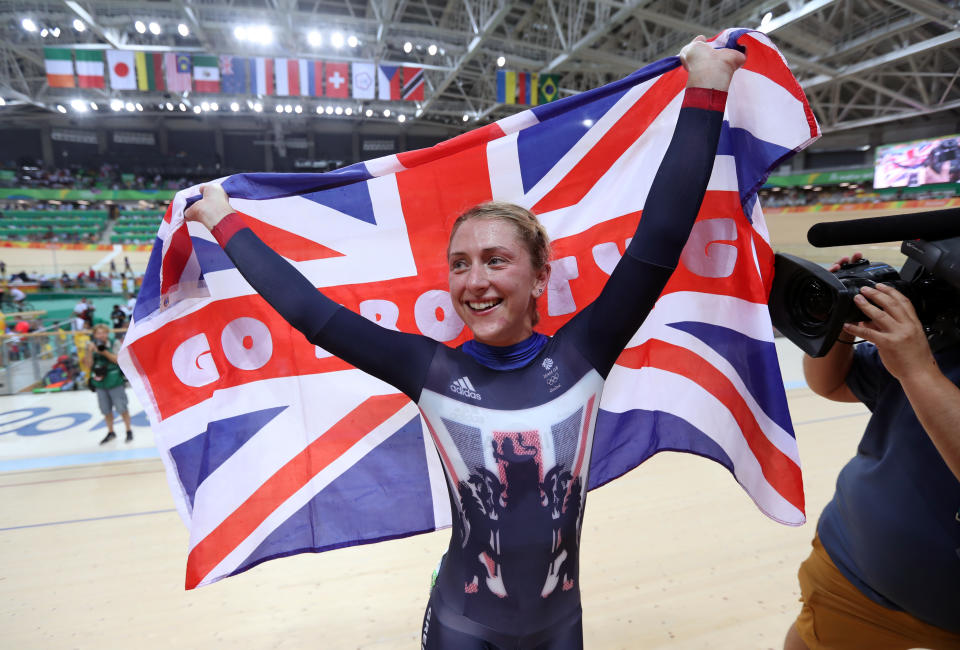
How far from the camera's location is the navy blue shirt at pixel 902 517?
125 cm

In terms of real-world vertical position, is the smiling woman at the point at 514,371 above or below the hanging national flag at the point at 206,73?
below

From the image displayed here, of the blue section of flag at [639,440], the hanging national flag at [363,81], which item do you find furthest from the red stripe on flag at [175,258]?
the hanging national flag at [363,81]

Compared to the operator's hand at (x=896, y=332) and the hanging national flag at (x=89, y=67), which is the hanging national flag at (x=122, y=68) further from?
the operator's hand at (x=896, y=332)

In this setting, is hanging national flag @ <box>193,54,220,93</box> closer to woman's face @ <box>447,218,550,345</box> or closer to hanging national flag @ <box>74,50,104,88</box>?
hanging national flag @ <box>74,50,104,88</box>

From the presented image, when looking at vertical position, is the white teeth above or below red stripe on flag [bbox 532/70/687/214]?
below

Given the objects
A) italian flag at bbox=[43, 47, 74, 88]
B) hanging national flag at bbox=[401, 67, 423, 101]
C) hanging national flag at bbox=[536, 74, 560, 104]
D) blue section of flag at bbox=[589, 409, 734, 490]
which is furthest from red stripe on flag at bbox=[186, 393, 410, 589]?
italian flag at bbox=[43, 47, 74, 88]

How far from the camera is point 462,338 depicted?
184cm

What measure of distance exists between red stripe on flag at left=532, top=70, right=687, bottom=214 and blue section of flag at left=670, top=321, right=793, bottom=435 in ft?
2.03

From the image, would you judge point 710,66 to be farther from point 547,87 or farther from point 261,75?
point 261,75

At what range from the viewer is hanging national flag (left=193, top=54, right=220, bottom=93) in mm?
11898

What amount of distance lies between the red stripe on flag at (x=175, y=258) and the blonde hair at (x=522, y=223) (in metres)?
1.07

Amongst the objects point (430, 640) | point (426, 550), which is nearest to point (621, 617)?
point (426, 550)

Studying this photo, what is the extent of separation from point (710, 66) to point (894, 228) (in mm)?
588

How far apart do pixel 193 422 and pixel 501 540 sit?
1.20 metres
